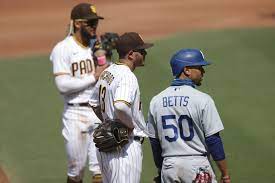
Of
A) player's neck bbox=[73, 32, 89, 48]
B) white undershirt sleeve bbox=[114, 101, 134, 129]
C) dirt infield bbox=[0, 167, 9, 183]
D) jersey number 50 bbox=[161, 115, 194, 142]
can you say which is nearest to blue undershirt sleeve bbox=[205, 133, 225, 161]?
jersey number 50 bbox=[161, 115, 194, 142]

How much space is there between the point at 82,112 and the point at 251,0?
13114 millimetres

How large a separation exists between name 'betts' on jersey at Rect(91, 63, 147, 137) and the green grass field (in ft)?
8.98

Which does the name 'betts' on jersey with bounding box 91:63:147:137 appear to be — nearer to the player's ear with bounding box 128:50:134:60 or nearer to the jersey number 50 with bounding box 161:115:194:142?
the player's ear with bounding box 128:50:134:60

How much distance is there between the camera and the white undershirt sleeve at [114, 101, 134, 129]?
6992 mm

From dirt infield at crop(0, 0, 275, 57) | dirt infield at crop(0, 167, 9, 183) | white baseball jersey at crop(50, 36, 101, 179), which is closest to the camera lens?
white baseball jersey at crop(50, 36, 101, 179)

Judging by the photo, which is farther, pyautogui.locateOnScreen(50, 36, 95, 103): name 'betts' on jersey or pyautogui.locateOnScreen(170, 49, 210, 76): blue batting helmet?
pyautogui.locateOnScreen(50, 36, 95, 103): name 'betts' on jersey

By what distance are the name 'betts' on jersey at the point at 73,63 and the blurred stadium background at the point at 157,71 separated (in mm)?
1593

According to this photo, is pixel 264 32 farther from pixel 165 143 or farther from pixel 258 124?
pixel 165 143

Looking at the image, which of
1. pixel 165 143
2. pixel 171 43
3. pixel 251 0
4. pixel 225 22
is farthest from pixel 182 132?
pixel 251 0

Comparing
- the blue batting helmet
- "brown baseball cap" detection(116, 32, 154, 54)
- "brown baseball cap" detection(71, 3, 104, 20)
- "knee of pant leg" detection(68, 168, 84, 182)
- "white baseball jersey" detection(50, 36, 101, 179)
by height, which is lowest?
"knee of pant leg" detection(68, 168, 84, 182)

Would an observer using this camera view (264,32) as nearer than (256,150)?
No

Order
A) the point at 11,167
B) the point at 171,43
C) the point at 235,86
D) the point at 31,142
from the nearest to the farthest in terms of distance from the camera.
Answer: the point at 11,167, the point at 31,142, the point at 235,86, the point at 171,43

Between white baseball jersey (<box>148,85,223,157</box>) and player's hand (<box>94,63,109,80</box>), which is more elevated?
player's hand (<box>94,63,109,80</box>)

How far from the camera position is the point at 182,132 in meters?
6.82
